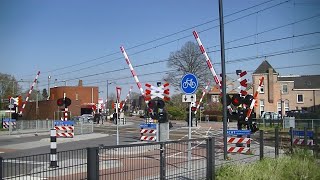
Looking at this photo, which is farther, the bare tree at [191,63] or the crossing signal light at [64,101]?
the bare tree at [191,63]

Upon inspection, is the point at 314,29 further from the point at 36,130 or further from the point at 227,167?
the point at 36,130

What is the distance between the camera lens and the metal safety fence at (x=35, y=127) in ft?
107

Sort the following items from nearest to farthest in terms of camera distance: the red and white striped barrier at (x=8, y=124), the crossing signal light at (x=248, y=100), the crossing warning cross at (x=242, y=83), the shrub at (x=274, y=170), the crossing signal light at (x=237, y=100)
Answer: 1. the shrub at (x=274, y=170)
2. the crossing warning cross at (x=242, y=83)
3. the crossing signal light at (x=237, y=100)
4. the crossing signal light at (x=248, y=100)
5. the red and white striped barrier at (x=8, y=124)

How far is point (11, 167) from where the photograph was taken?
6.56m

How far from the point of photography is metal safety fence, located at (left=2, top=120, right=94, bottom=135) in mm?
32572

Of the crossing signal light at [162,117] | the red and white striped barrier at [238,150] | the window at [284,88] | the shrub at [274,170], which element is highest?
the window at [284,88]

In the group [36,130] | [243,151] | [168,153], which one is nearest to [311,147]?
[243,151]

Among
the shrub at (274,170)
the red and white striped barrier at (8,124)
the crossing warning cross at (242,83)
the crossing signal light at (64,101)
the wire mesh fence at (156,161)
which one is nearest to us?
the wire mesh fence at (156,161)

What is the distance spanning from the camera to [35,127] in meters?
37.0

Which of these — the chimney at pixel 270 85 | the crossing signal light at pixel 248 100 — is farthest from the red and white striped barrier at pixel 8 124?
the chimney at pixel 270 85

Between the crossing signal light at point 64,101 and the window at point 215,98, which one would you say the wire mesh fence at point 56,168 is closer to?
the crossing signal light at point 64,101

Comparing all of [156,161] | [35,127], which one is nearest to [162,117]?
[156,161]

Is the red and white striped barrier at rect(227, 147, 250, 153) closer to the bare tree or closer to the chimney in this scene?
the bare tree

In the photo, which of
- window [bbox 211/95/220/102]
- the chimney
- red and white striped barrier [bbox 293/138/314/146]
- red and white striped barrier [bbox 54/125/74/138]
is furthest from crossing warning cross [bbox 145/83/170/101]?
window [bbox 211/95/220/102]
